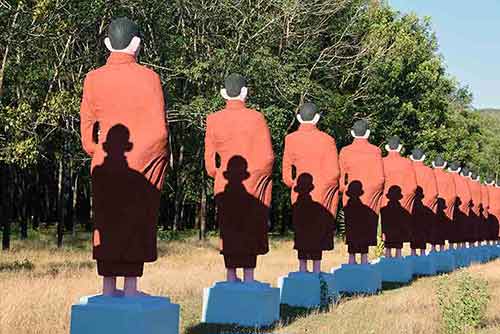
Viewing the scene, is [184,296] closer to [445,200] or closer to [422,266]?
[422,266]

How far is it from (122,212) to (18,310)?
3144 mm

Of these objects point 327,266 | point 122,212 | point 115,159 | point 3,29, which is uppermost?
point 3,29

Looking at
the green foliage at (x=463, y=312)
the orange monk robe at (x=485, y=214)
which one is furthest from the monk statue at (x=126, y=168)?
Answer: the orange monk robe at (x=485, y=214)

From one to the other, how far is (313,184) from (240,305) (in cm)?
329

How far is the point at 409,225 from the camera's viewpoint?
1789 cm

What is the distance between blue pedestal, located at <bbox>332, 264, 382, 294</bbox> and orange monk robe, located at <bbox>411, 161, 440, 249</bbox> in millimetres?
4622

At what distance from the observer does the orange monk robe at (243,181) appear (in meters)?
10.2

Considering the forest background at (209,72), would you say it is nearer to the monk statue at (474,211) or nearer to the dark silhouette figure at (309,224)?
the monk statue at (474,211)

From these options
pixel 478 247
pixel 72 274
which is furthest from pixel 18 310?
pixel 478 247

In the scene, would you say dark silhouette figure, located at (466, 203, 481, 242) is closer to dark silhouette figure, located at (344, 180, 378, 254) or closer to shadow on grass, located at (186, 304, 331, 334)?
dark silhouette figure, located at (344, 180, 378, 254)

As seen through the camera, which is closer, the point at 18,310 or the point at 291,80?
the point at 18,310

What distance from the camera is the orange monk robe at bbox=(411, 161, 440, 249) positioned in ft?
62.8

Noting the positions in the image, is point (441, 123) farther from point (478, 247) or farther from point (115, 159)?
point (115, 159)

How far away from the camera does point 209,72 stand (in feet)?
80.6
